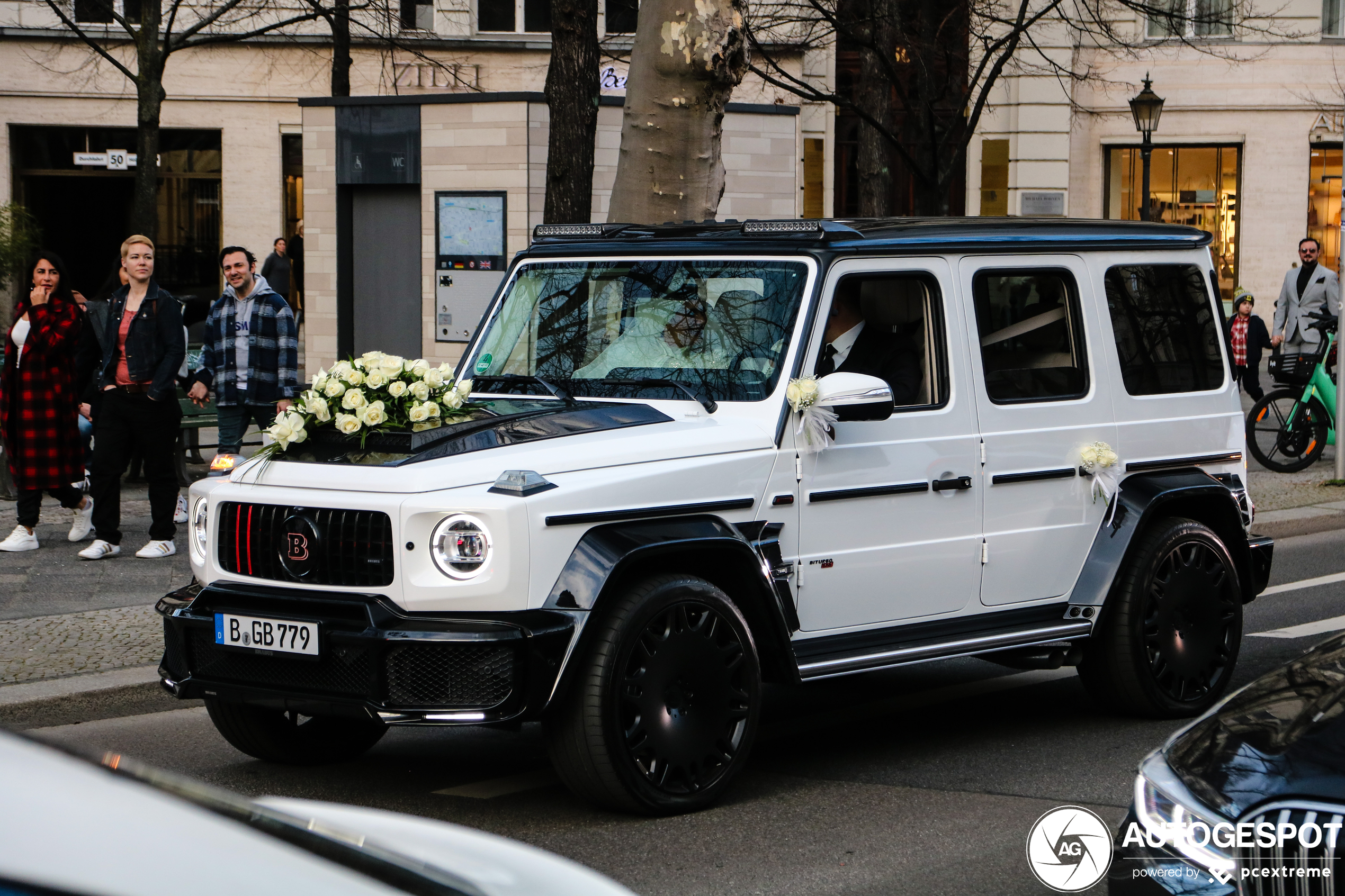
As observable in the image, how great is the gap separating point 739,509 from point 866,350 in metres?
0.98

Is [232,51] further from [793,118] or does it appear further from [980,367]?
[980,367]

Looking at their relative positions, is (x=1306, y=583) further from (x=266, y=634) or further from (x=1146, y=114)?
(x=1146, y=114)

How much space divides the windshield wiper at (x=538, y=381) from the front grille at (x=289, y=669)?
131 cm

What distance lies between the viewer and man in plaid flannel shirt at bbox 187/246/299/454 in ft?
34.9

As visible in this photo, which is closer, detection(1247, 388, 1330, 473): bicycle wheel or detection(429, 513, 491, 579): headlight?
detection(429, 513, 491, 579): headlight

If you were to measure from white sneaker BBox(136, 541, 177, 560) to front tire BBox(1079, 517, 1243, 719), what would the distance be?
576cm

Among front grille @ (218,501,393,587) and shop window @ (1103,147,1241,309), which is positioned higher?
shop window @ (1103,147,1241,309)

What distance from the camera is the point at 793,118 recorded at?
18.4 metres

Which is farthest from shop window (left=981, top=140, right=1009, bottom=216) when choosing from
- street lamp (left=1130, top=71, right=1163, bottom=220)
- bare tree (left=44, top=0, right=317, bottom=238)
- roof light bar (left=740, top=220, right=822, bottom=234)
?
roof light bar (left=740, top=220, right=822, bottom=234)

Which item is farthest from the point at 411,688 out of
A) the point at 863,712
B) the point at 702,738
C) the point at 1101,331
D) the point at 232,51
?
the point at 232,51

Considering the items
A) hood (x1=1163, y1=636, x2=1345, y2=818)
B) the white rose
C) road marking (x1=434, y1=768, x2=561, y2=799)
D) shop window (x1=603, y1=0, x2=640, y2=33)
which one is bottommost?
road marking (x1=434, y1=768, x2=561, y2=799)

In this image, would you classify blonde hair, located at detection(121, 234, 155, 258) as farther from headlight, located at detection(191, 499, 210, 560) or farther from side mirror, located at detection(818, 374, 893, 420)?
side mirror, located at detection(818, 374, 893, 420)

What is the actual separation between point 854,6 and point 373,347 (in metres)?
8.11

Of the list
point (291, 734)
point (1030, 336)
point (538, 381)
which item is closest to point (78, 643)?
point (291, 734)
